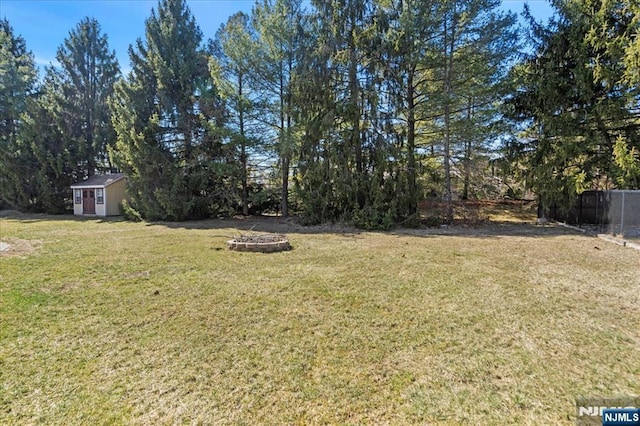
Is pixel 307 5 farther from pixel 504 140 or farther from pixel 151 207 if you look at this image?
pixel 151 207

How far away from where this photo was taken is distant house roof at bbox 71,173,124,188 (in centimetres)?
1883

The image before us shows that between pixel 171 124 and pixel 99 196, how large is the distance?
764 centimetres

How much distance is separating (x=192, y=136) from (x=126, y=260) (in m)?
10.5

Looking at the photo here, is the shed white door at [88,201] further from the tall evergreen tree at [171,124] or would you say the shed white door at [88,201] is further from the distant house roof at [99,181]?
the tall evergreen tree at [171,124]

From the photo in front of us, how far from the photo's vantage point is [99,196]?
1884 centimetres

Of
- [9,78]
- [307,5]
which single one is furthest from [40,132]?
[307,5]

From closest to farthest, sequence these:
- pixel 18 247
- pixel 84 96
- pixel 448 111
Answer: pixel 18 247, pixel 448 111, pixel 84 96

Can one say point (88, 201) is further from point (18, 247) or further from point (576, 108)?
point (576, 108)

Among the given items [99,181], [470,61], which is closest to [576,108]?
[470,61]

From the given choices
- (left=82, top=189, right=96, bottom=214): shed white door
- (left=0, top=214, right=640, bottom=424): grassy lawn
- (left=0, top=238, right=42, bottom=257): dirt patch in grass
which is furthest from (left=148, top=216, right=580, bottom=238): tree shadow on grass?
(left=82, top=189, right=96, bottom=214): shed white door

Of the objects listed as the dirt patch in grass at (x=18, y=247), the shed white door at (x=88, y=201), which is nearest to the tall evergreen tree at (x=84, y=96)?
the shed white door at (x=88, y=201)

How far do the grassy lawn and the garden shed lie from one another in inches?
572

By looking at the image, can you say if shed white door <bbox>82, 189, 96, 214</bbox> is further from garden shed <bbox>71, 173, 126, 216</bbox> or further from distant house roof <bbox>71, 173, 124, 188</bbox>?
distant house roof <bbox>71, 173, 124, 188</bbox>

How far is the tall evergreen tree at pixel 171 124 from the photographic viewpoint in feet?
47.4
